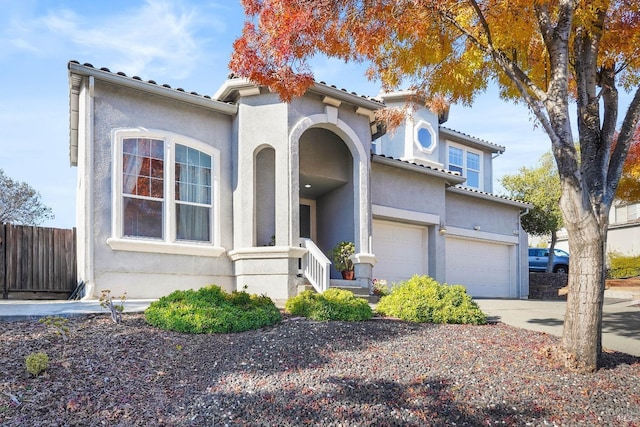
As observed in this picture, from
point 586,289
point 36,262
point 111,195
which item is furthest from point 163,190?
point 586,289

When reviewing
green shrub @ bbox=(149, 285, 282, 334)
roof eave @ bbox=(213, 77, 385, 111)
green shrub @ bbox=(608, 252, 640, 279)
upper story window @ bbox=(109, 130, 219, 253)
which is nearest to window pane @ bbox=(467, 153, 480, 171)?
green shrub @ bbox=(608, 252, 640, 279)

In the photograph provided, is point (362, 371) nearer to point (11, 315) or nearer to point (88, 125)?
point (11, 315)

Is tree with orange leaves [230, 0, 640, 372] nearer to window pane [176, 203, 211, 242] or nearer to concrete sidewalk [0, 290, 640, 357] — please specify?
concrete sidewalk [0, 290, 640, 357]

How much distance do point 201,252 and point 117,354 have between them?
16.3ft

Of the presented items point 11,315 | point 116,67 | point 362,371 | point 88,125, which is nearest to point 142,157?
point 88,125

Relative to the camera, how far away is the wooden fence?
Result: 10.0m

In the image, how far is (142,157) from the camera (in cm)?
948

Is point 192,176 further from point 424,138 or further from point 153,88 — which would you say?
point 424,138

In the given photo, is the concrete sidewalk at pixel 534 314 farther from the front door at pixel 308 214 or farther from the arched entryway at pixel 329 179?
the front door at pixel 308 214

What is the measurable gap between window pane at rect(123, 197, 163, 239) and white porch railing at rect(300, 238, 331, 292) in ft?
9.87

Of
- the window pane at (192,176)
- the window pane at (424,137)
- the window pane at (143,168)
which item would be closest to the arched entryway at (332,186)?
the window pane at (192,176)

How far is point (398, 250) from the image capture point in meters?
13.4

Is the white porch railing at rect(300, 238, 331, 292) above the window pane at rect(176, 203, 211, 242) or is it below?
below

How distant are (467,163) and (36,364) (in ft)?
60.1
